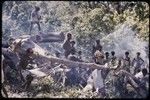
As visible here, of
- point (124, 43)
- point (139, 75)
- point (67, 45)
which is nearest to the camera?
point (139, 75)

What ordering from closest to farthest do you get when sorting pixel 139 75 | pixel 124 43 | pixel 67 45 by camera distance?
pixel 139 75
pixel 124 43
pixel 67 45

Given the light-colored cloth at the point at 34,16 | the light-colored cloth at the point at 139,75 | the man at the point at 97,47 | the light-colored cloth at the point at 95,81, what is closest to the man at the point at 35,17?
the light-colored cloth at the point at 34,16

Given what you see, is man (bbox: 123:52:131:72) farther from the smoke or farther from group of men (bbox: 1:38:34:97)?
group of men (bbox: 1:38:34:97)

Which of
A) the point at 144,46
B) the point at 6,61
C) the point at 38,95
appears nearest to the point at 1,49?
the point at 6,61

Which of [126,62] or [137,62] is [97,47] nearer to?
[126,62]

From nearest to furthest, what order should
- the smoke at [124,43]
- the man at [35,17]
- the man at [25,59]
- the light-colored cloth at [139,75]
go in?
the light-colored cloth at [139,75] → the smoke at [124,43] → the man at [25,59] → the man at [35,17]

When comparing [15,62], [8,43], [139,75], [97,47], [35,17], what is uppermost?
[35,17]

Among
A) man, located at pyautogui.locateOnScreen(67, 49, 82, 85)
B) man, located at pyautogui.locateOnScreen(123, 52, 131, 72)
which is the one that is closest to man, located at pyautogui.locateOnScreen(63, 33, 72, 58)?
man, located at pyautogui.locateOnScreen(67, 49, 82, 85)

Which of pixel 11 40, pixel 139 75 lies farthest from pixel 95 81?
pixel 11 40

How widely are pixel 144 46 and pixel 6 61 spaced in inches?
142

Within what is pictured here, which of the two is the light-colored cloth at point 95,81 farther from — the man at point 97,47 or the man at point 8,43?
the man at point 8,43

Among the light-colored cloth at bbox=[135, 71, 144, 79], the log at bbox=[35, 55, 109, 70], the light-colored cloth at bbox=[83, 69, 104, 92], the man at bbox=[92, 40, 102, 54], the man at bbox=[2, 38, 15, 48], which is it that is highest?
the man at bbox=[2, 38, 15, 48]

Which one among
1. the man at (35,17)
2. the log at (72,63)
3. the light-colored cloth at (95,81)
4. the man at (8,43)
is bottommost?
the light-colored cloth at (95,81)

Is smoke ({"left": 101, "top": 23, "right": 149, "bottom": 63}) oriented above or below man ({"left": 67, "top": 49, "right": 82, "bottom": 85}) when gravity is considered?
above
